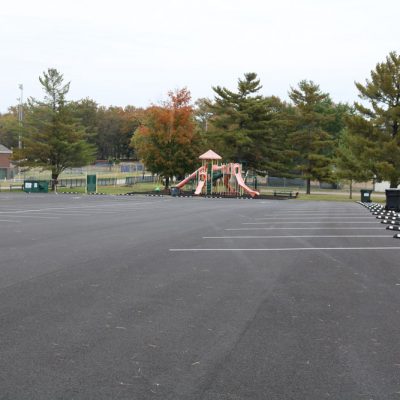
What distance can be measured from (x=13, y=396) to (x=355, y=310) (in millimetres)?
4070

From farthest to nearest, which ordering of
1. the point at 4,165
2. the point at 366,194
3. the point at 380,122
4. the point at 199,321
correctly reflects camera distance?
the point at 4,165 → the point at 380,122 → the point at 366,194 → the point at 199,321

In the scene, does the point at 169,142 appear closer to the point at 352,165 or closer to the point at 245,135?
the point at 245,135

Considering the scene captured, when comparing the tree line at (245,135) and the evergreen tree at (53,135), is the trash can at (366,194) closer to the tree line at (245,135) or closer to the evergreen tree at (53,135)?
the tree line at (245,135)

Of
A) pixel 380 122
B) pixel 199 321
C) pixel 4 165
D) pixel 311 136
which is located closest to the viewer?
pixel 199 321

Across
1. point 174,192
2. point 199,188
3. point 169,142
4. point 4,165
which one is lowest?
point 174,192

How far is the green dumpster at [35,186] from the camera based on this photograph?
46.6 m

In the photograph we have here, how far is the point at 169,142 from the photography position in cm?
5175

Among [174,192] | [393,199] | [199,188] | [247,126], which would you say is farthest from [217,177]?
[393,199]

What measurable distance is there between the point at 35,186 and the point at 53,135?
569 cm

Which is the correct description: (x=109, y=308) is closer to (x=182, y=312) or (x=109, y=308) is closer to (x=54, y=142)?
(x=182, y=312)

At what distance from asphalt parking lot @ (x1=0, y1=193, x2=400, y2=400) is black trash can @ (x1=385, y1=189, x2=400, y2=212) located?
1237cm

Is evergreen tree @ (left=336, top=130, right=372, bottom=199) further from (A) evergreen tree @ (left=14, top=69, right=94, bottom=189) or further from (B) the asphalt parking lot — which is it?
(B) the asphalt parking lot

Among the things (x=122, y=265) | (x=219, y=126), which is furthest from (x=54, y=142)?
(x=122, y=265)

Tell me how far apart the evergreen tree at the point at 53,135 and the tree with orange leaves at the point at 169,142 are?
6445mm
